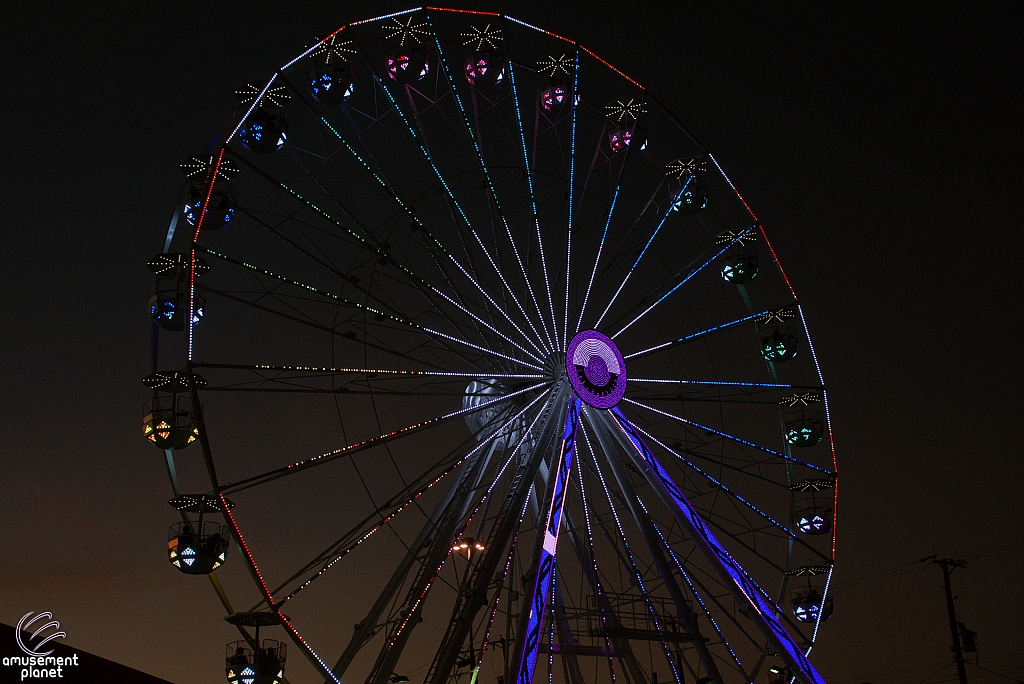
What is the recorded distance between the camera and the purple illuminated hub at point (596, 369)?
1689 centimetres

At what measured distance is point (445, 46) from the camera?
20016 millimetres

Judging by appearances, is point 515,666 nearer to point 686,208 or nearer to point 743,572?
point 743,572

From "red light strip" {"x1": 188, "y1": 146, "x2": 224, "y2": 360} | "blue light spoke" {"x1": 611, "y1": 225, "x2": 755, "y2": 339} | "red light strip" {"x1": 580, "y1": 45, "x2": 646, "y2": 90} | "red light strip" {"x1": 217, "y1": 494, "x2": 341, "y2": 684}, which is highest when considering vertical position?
"red light strip" {"x1": 580, "y1": 45, "x2": 646, "y2": 90}

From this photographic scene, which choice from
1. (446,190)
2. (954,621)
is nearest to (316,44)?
(446,190)

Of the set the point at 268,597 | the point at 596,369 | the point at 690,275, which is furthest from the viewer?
the point at 690,275

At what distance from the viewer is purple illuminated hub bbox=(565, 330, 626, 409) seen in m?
16.9

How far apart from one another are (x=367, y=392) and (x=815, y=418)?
9.43 m

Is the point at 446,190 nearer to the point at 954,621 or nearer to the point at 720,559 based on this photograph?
the point at 720,559

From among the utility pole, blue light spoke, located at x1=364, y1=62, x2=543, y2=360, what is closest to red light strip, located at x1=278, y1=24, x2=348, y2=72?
blue light spoke, located at x1=364, y1=62, x2=543, y2=360

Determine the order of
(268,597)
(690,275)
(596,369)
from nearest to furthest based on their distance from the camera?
1. (268,597)
2. (596,369)
3. (690,275)

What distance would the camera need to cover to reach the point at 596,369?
1725 cm

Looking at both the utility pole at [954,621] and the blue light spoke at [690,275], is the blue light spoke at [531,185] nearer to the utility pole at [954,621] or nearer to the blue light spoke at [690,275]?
the blue light spoke at [690,275]

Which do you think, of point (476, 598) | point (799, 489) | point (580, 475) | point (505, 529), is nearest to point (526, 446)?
point (580, 475)

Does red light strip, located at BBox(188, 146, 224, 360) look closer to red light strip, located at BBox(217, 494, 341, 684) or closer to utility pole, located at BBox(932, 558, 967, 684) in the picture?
red light strip, located at BBox(217, 494, 341, 684)
